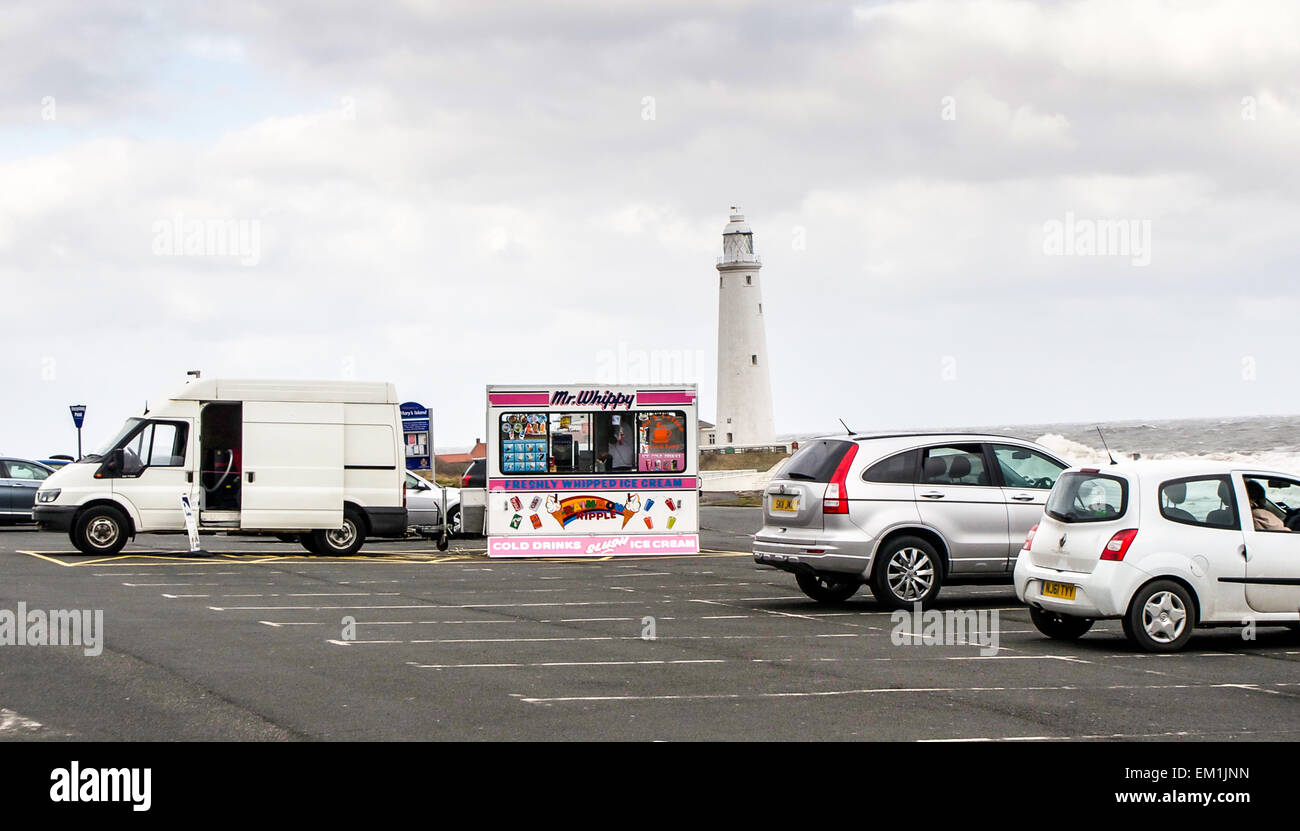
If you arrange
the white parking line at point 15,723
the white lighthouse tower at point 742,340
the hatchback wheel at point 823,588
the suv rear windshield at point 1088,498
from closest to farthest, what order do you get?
the white parking line at point 15,723, the suv rear windshield at point 1088,498, the hatchback wheel at point 823,588, the white lighthouse tower at point 742,340

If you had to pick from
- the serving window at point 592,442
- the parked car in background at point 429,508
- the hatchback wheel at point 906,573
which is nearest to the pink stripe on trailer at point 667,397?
the serving window at point 592,442

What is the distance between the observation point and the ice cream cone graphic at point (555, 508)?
83.0ft

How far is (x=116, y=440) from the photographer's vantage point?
79.5 feet

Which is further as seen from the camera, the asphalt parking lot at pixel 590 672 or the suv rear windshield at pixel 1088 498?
the suv rear windshield at pixel 1088 498

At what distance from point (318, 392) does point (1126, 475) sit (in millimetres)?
15854

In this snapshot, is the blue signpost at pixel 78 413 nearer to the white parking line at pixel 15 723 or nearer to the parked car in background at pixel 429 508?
the parked car in background at pixel 429 508

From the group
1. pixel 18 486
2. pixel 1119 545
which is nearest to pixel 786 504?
pixel 1119 545

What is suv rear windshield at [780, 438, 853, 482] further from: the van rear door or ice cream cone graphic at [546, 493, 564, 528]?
the van rear door

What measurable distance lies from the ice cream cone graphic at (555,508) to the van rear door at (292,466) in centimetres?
350
